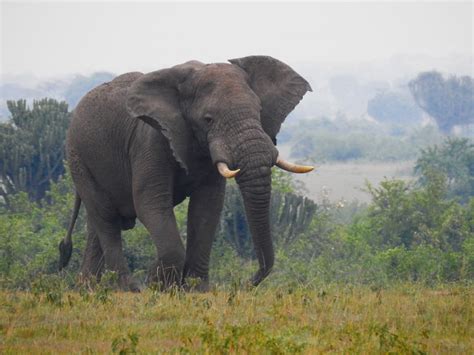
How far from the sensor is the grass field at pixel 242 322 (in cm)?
745

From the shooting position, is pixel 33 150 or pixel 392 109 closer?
pixel 33 150

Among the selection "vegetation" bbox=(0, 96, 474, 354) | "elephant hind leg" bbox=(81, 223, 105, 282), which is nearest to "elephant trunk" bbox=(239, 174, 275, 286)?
"vegetation" bbox=(0, 96, 474, 354)

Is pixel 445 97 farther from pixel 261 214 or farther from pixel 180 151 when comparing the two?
pixel 261 214

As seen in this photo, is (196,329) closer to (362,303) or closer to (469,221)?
(362,303)

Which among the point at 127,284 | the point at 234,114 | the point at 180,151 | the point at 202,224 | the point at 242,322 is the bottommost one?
the point at 242,322

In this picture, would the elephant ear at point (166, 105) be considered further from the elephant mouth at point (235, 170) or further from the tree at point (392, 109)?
the tree at point (392, 109)

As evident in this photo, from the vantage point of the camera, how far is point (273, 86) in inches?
469

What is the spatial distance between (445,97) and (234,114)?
114 m

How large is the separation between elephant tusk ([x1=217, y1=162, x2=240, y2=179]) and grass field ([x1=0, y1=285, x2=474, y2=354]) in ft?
3.86

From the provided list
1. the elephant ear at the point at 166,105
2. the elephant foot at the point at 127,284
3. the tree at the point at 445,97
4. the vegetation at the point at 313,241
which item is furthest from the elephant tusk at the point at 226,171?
the tree at the point at 445,97

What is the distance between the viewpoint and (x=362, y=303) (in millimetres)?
9508

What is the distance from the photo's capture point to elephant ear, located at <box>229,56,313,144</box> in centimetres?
1180

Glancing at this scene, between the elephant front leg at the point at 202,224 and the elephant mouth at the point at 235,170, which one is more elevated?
the elephant mouth at the point at 235,170

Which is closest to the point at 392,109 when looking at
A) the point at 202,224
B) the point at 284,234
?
the point at 284,234
